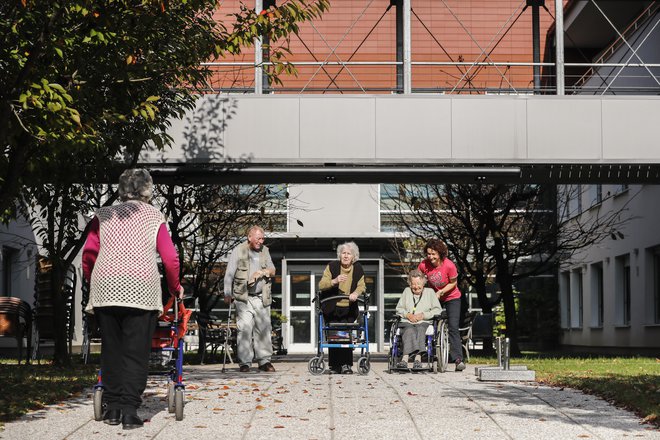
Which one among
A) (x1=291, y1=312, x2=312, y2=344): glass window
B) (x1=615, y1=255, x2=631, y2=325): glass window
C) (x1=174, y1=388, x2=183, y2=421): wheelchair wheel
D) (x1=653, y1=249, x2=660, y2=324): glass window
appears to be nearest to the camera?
(x1=174, y1=388, x2=183, y2=421): wheelchair wheel

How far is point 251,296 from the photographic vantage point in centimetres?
1461

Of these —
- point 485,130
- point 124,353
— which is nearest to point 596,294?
point 485,130

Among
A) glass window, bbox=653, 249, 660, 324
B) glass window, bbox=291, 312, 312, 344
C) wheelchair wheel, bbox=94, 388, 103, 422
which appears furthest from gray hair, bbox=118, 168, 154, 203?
glass window, bbox=291, 312, 312, 344

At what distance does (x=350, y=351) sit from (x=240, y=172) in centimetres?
497

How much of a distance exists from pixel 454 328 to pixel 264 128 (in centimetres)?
531

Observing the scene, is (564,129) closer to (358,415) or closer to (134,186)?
(358,415)

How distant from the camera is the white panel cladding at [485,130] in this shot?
18.6m

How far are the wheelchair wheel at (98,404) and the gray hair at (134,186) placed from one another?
1.37 meters

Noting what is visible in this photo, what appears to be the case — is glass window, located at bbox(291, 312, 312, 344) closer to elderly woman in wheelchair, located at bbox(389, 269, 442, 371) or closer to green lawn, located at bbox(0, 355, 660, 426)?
green lawn, located at bbox(0, 355, 660, 426)

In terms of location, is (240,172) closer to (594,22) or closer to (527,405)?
(527,405)

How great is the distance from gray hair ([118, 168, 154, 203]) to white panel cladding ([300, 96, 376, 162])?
411 inches

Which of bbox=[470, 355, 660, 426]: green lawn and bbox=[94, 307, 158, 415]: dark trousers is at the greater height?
bbox=[94, 307, 158, 415]: dark trousers

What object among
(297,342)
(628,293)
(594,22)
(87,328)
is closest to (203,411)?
(87,328)

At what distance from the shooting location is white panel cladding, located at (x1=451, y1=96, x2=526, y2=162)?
18562 millimetres
